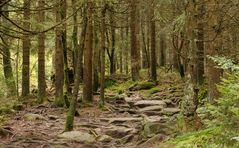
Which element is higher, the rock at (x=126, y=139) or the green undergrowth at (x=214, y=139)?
the green undergrowth at (x=214, y=139)

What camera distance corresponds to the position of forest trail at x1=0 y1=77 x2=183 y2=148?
9.33 metres

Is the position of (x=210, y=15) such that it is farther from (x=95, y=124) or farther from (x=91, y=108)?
(x=91, y=108)

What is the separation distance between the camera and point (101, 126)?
12.0 meters

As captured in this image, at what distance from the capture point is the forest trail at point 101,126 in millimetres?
9328

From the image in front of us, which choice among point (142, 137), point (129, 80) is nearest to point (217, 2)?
point (142, 137)

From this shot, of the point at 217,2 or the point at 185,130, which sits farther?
the point at 217,2

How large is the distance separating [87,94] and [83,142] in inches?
267

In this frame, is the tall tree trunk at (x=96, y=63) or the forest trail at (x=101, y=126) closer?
the forest trail at (x=101, y=126)

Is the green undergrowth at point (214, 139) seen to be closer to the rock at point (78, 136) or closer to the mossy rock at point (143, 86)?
the rock at point (78, 136)

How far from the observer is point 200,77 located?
17.5 metres

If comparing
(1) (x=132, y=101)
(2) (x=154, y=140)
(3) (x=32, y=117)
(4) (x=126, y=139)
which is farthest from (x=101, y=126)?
(1) (x=132, y=101)

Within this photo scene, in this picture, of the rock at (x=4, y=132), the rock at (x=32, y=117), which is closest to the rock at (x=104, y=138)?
the rock at (x=4, y=132)

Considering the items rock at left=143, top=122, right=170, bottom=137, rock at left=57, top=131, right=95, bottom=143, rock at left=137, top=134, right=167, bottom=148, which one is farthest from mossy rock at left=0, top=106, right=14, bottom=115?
rock at left=137, top=134, right=167, bottom=148

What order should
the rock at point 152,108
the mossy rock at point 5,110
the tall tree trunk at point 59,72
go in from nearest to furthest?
the mossy rock at point 5,110 < the rock at point 152,108 < the tall tree trunk at point 59,72
